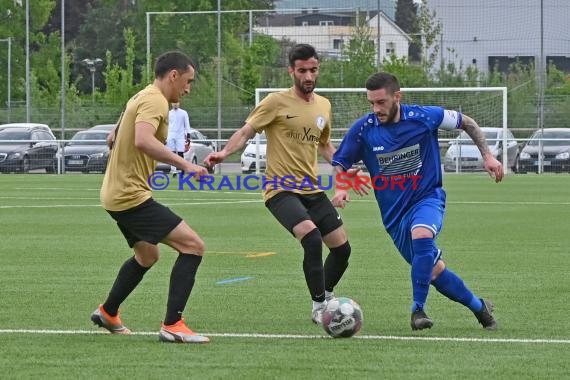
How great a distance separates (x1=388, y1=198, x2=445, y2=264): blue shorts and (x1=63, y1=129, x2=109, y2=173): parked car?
29803 mm

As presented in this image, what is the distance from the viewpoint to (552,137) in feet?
122

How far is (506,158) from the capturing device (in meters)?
36.5

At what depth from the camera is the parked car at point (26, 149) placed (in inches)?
1508

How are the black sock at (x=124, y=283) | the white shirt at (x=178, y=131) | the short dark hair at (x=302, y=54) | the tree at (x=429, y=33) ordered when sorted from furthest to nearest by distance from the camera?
the tree at (x=429, y=33), the white shirt at (x=178, y=131), the short dark hair at (x=302, y=54), the black sock at (x=124, y=283)

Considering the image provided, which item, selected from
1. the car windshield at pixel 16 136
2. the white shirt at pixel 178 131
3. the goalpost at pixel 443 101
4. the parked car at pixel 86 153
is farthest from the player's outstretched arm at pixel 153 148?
the car windshield at pixel 16 136

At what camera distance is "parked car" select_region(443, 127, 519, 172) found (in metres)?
36.4

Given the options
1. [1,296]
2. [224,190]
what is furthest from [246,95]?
[1,296]

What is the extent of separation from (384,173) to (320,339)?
55.9 inches

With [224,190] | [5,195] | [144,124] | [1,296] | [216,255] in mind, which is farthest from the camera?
[224,190]

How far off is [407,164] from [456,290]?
3.09ft

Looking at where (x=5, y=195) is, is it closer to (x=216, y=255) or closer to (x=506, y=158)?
(x=216, y=255)

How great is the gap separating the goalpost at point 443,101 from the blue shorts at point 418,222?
92.0 ft

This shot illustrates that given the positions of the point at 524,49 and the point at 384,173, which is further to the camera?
the point at 524,49

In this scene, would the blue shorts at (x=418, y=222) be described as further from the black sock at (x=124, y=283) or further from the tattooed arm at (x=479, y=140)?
the black sock at (x=124, y=283)
